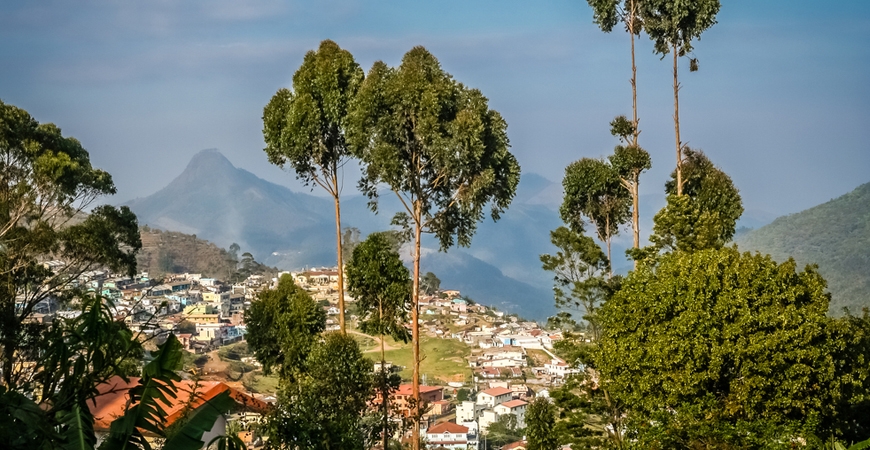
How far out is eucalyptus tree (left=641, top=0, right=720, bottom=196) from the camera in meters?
14.8

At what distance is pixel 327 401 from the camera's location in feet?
38.3

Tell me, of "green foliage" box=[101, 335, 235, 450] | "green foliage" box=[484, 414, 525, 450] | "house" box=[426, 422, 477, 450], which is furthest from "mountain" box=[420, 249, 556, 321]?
"green foliage" box=[101, 335, 235, 450]

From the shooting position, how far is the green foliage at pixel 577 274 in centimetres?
1291

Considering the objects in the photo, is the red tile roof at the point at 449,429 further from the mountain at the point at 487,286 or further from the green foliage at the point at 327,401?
the mountain at the point at 487,286

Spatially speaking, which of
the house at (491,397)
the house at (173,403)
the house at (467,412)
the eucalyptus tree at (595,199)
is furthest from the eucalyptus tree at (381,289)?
the house at (491,397)

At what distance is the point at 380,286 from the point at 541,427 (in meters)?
4.86

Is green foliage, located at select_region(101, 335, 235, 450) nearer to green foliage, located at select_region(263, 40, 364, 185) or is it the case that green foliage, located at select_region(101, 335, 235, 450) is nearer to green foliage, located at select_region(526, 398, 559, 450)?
green foliage, located at select_region(263, 40, 364, 185)

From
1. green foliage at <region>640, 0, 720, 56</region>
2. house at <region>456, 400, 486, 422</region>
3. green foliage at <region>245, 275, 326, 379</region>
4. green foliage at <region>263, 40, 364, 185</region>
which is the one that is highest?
green foliage at <region>640, 0, 720, 56</region>

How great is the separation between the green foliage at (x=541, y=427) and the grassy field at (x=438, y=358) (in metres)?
33.0

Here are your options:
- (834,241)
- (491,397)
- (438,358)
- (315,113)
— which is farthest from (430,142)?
(834,241)

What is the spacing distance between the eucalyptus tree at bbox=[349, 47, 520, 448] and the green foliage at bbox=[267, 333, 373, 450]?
85 cm

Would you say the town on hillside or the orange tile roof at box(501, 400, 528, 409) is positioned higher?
the town on hillside

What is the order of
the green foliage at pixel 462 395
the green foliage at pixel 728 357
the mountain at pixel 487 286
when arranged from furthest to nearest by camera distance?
the mountain at pixel 487 286
the green foliage at pixel 462 395
the green foliage at pixel 728 357

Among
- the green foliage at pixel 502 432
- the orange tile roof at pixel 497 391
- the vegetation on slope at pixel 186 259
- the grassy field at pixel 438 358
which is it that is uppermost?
the vegetation on slope at pixel 186 259
